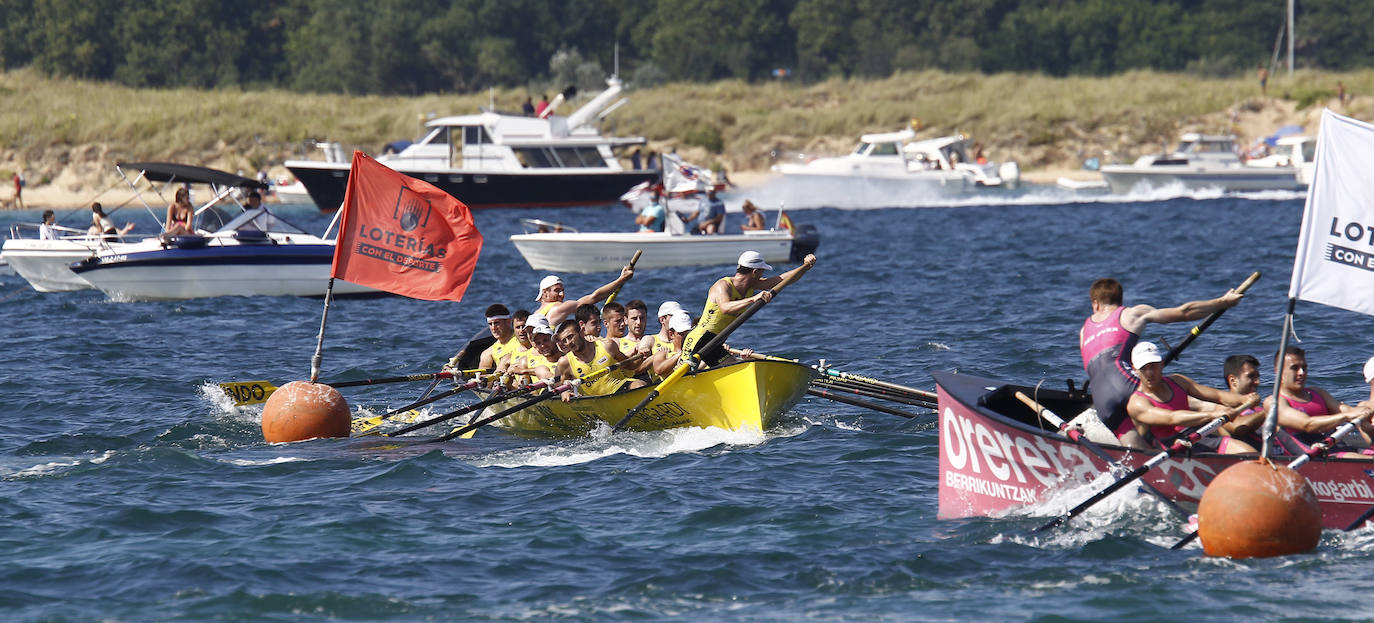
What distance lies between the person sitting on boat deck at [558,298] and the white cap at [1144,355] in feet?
17.7

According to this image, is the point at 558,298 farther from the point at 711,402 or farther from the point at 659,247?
the point at 659,247

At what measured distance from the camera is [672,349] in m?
14.2

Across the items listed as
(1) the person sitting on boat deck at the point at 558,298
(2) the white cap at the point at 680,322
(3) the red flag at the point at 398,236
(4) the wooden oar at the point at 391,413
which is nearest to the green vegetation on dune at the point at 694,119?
(4) the wooden oar at the point at 391,413

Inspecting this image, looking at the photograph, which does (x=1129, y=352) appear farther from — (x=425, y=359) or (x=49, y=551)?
(x=425, y=359)

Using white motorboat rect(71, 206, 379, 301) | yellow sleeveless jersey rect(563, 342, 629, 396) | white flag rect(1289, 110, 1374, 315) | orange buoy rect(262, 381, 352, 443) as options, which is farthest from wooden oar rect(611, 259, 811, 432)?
white motorboat rect(71, 206, 379, 301)

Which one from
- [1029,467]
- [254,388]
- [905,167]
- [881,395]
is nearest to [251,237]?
[254,388]

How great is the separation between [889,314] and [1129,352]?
12.6m

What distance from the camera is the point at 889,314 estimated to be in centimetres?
2308

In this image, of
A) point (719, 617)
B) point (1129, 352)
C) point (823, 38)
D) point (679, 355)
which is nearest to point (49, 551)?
point (719, 617)

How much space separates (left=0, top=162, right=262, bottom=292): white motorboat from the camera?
24.8 meters

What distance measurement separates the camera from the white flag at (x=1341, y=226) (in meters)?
9.41

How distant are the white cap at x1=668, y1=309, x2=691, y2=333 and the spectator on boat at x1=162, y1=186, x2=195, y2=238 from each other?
1297 cm

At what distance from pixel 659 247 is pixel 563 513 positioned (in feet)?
58.5

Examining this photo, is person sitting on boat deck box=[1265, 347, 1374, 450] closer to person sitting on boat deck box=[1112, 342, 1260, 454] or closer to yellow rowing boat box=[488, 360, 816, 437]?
person sitting on boat deck box=[1112, 342, 1260, 454]
